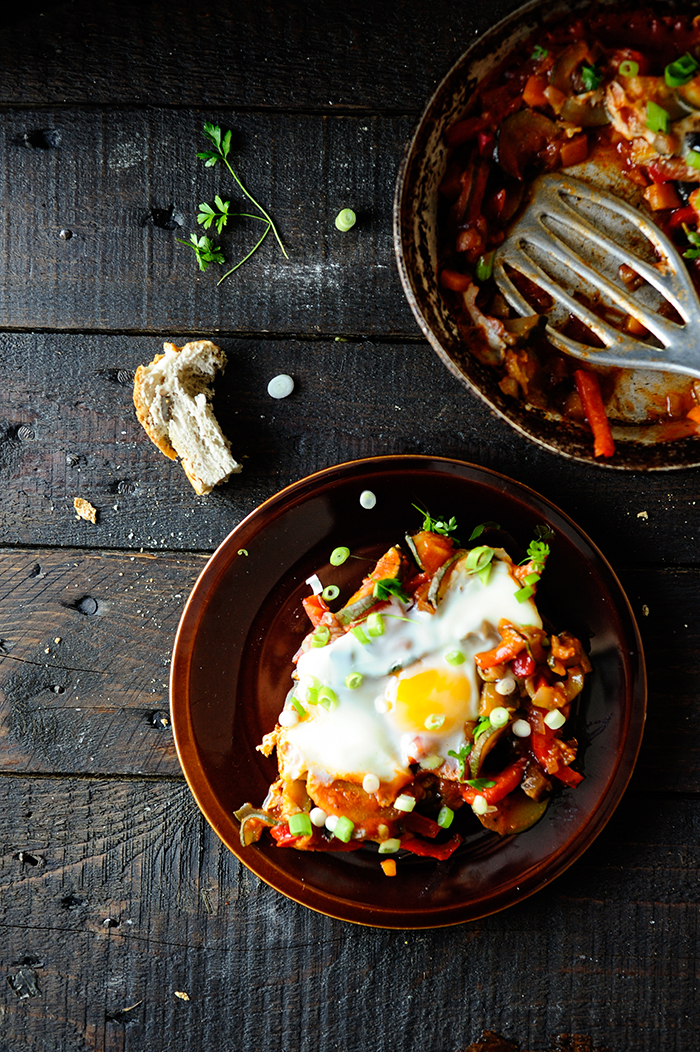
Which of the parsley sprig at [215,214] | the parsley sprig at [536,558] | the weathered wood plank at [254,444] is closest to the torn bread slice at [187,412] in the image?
the weathered wood plank at [254,444]

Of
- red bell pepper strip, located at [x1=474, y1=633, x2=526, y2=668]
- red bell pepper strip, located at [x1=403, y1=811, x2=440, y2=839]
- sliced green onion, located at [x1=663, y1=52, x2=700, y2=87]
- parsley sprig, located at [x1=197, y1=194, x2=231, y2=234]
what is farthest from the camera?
parsley sprig, located at [x1=197, y1=194, x2=231, y2=234]

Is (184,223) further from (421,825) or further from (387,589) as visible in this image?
(421,825)

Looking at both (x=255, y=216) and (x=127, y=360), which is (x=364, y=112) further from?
(x=127, y=360)

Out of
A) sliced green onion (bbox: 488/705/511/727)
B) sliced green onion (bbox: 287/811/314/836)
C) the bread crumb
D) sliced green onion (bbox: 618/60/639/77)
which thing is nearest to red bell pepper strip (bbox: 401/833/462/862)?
sliced green onion (bbox: 287/811/314/836)

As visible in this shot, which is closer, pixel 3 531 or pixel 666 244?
pixel 666 244

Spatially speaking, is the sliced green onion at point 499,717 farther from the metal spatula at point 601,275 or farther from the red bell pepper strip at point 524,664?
the metal spatula at point 601,275

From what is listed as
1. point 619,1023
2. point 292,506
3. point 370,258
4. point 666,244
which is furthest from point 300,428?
point 619,1023

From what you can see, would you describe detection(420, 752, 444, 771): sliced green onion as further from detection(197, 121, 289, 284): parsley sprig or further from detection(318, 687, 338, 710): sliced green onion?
detection(197, 121, 289, 284): parsley sprig
